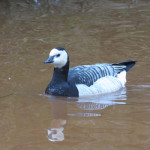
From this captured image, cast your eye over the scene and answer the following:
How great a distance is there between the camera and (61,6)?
58.0ft

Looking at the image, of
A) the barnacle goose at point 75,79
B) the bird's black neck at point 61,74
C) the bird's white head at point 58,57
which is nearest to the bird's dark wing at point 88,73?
the barnacle goose at point 75,79

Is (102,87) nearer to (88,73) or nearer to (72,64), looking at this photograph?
(88,73)

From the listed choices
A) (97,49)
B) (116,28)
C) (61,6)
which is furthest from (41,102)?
(61,6)

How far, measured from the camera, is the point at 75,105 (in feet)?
25.0

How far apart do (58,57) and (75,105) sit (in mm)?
1139

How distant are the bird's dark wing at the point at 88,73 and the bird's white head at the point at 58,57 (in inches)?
15.8

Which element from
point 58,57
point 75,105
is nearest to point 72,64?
point 58,57

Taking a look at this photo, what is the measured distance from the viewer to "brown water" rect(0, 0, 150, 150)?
19.0ft

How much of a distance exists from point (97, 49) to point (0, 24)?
5.09 m

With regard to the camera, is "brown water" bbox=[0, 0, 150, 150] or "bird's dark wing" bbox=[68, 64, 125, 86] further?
"bird's dark wing" bbox=[68, 64, 125, 86]

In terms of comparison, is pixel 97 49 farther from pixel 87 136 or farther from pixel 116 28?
pixel 87 136

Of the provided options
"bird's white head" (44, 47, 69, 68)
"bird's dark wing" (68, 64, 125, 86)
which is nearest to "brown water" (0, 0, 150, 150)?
"bird's dark wing" (68, 64, 125, 86)

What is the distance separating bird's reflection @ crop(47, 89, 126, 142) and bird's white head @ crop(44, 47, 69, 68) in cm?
76

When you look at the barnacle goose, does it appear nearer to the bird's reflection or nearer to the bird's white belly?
the bird's white belly
